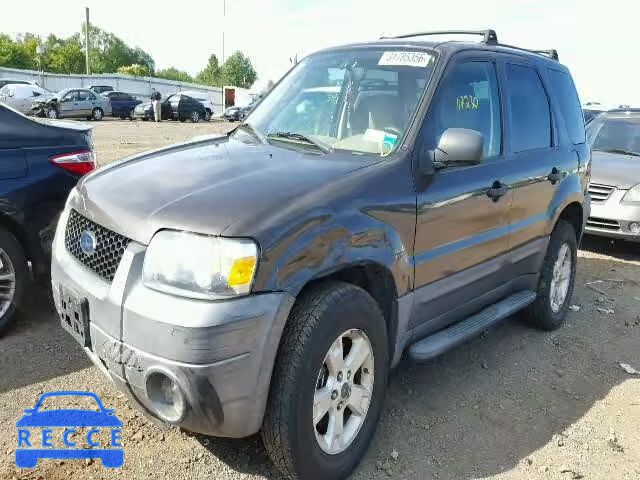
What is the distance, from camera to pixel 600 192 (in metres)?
7.38

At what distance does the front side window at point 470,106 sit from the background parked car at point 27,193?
262cm

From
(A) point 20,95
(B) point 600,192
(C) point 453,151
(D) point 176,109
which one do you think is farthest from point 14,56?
(C) point 453,151

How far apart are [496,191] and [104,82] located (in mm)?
53614

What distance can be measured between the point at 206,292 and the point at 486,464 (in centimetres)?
176

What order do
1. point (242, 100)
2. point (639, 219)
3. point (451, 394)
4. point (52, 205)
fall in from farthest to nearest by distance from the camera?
point (242, 100) → point (639, 219) → point (52, 205) → point (451, 394)

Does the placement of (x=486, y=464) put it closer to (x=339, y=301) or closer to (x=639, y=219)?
(x=339, y=301)

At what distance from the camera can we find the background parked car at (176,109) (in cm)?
3184

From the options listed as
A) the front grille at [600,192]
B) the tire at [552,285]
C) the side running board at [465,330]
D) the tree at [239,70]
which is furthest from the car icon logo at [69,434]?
the tree at [239,70]

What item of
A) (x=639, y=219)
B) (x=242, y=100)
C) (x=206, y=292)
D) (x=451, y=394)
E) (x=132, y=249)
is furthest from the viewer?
(x=242, y=100)

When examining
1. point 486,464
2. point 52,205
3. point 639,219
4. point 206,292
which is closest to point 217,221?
point 206,292

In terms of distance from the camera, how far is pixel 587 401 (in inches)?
144

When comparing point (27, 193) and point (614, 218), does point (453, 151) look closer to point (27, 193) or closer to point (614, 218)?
point (27, 193)

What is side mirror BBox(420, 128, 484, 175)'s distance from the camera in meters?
2.93

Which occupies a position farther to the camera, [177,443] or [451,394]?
[451,394]
